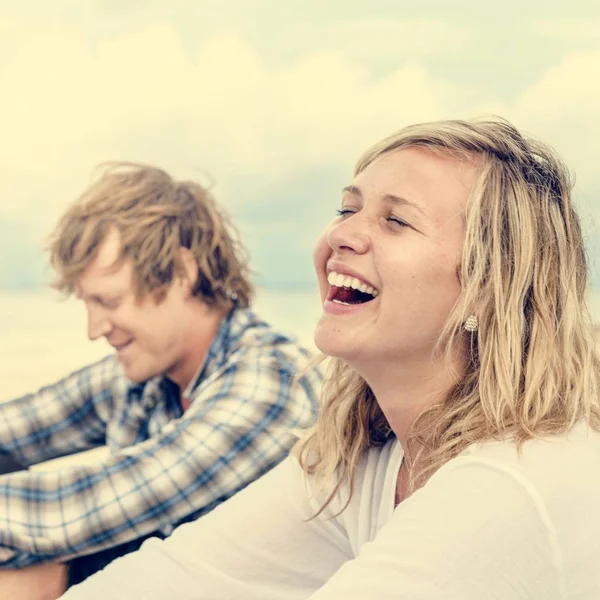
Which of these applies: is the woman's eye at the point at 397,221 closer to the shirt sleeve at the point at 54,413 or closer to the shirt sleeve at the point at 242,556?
the shirt sleeve at the point at 242,556

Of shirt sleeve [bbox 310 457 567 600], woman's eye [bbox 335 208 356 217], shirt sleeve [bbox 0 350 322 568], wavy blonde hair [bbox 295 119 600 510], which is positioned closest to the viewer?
shirt sleeve [bbox 310 457 567 600]

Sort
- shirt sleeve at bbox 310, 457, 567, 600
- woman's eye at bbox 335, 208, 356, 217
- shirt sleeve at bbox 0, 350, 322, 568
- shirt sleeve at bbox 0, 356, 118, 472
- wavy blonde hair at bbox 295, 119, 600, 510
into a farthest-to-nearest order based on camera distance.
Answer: shirt sleeve at bbox 0, 356, 118, 472
shirt sleeve at bbox 0, 350, 322, 568
woman's eye at bbox 335, 208, 356, 217
wavy blonde hair at bbox 295, 119, 600, 510
shirt sleeve at bbox 310, 457, 567, 600

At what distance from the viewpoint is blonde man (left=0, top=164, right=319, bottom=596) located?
1.82 meters

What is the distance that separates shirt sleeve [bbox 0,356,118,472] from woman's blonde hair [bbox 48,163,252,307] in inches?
9.0

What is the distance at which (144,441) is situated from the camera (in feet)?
6.61

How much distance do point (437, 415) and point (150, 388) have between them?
1.16m

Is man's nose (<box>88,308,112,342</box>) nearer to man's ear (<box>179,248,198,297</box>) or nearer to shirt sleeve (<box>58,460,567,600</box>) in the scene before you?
man's ear (<box>179,248,198,297</box>)

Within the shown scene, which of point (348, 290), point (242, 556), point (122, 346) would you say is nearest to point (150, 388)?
point (122, 346)

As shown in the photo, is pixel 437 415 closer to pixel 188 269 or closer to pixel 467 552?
pixel 467 552

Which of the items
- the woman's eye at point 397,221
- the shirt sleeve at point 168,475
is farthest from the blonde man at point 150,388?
the woman's eye at point 397,221

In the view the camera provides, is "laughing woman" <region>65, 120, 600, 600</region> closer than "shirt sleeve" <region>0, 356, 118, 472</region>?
Yes

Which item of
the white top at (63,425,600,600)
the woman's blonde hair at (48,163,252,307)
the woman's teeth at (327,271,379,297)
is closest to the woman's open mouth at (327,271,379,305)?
the woman's teeth at (327,271,379,297)

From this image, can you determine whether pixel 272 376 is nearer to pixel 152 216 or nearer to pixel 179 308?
pixel 179 308

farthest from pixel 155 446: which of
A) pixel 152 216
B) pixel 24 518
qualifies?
pixel 152 216
